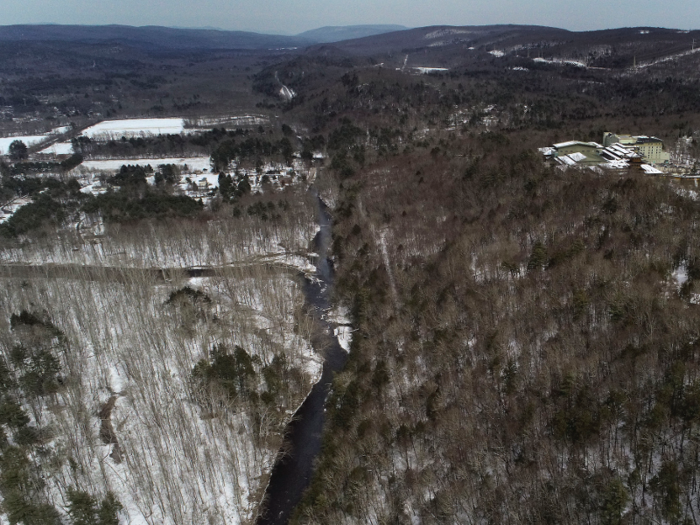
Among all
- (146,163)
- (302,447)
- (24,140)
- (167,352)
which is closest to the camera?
(302,447)

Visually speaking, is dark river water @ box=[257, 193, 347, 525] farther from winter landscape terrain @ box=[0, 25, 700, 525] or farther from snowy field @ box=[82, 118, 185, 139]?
snowy field @ box=[82, 118, 185, 139]

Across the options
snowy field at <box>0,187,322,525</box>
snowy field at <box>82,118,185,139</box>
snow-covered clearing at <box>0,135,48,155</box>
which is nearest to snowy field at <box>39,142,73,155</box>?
snowy field at <box>82,118,185,139</box>

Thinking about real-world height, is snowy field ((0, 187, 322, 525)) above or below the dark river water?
above

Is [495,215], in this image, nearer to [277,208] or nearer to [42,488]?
[277,208]

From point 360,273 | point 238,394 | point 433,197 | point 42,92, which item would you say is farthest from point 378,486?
point 42,92

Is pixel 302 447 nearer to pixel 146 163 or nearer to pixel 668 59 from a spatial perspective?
pixel 146 163

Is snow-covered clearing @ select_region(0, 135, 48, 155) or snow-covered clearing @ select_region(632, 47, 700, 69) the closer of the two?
snow-covered clearing @ select_region(0, 135, 48, 155)

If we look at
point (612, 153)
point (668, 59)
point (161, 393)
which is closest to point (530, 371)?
point (161, 393)

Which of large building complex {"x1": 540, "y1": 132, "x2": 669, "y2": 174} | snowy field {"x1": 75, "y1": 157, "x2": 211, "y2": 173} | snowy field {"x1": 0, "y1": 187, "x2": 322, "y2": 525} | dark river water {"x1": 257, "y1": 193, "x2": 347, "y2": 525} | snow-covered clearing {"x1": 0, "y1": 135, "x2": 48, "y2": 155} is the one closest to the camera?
dark river water {"x1": 257, "y1": 193, "x2": 347, "y2": 525}

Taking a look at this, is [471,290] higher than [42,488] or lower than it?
higher
